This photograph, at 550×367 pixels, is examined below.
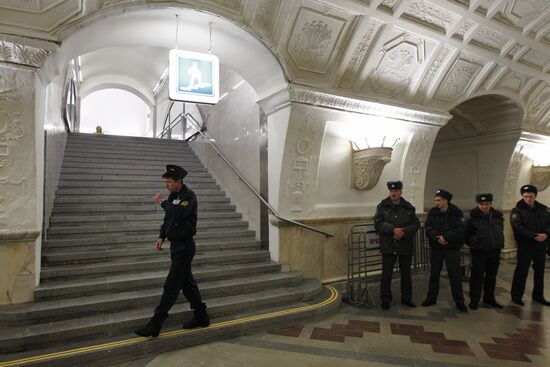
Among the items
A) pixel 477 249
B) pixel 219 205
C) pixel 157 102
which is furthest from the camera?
pixel 157 102

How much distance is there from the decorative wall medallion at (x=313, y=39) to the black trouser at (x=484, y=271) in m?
3.49

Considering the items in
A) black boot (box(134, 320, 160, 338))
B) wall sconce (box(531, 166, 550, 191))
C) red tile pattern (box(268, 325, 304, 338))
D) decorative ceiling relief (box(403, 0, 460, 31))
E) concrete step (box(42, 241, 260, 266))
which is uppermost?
decorative ceiling relief (box(403, 0, 460, 31))

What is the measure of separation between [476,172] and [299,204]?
596cm

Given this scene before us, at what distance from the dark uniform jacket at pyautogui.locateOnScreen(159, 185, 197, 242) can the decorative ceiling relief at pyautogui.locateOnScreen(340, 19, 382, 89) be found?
326 centimetres

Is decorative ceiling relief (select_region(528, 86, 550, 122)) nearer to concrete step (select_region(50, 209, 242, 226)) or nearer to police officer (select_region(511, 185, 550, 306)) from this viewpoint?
police officer (select_region(511, 185, 550, 306))

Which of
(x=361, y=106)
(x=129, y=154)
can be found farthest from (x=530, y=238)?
(x=129, y=154)

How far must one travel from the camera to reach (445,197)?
448 centimetres

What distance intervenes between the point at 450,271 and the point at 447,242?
0.42m

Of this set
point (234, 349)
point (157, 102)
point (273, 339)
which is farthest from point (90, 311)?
point (157, 102)

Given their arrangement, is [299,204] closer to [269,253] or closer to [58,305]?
[269,253]

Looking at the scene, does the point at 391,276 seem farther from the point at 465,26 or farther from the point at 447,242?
the point at 465,26

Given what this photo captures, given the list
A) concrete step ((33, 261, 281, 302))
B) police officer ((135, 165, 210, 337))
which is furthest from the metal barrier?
police officer ((135, 165, 210, 337))

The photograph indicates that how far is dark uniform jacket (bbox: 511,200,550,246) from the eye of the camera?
4516mm

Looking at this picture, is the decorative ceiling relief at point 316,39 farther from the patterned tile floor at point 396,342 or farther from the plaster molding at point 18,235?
the plaster molding at point 18,235
